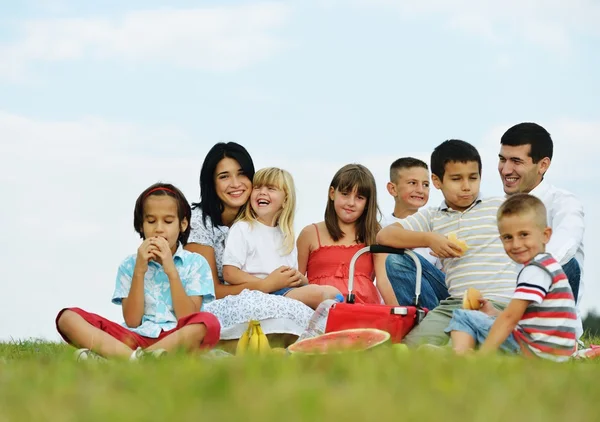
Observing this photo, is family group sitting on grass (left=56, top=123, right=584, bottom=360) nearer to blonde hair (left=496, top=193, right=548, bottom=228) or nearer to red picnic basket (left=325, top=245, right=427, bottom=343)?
blonde hair (left=496, top=193, right=548, bottom=228)

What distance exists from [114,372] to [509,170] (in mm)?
5472

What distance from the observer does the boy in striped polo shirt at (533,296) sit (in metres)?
5.76

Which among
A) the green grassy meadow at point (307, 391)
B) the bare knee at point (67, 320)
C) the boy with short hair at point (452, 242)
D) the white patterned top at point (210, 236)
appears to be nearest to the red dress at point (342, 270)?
the boy with short hair at point (452, 242)

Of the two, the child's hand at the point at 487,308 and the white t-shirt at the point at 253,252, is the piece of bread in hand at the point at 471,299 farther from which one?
the white t-shirt at the point at 253,252

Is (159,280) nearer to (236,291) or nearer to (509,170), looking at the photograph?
(236,291)

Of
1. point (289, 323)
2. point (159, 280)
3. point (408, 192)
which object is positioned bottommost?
point (289, 323)

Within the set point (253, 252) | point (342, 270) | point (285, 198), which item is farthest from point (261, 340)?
point (285, 198)

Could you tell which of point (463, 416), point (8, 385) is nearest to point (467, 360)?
point (463, 416)

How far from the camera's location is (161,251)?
7.04 meters

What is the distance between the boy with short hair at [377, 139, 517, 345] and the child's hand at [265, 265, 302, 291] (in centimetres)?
89

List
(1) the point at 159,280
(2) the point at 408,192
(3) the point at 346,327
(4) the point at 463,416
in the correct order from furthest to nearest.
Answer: (2) the point at 408,192
(1) the point at 159,280
(3) the point at 346,327
(4) the point at 463,416

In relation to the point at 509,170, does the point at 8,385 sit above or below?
below

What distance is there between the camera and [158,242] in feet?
23.1

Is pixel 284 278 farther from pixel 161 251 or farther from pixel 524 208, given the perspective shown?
pixel 524 208
